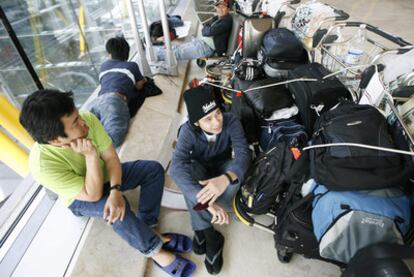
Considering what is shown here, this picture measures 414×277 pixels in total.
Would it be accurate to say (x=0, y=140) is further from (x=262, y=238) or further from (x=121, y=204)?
(x=262, y=238)

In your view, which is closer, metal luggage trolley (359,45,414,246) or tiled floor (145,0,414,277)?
metal luggage trolley (359,45,414,246)

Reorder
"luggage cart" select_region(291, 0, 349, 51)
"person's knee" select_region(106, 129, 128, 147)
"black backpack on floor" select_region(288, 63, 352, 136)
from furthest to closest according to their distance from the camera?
"person's knee" select_region(106, 129, 128, 147)
"luggage cart" select_region(291, 0, 349, 51)
"black backpack on floor" select_region(288, 63, 352, 136)

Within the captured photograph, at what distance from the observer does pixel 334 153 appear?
0.98 metres

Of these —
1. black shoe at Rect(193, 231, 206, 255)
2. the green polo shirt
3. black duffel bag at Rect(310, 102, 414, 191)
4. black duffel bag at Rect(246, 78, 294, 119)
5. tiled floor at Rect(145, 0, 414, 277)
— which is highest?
black duffel bag at Rect(310, 102, 414, 191)

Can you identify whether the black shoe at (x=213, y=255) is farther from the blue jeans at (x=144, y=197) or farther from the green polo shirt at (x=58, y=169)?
the green polo shirt at (x=58, y=169)

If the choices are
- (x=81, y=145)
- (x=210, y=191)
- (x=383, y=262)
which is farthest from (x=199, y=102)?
(x=383, y=262)

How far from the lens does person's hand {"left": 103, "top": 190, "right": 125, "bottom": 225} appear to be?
116 cm

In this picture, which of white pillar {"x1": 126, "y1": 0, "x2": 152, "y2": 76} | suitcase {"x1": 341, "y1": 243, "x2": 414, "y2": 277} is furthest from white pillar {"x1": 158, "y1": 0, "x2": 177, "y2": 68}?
suitcase {"x1": 341, "y1": 243, "x2": 414, "y2": 277}

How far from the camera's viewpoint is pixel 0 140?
6.03 ft

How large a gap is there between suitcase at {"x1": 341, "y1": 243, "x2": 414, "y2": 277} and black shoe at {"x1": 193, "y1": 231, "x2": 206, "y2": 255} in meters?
0.80

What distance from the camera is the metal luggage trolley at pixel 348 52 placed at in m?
1.58

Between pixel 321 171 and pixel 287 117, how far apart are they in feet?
2.43

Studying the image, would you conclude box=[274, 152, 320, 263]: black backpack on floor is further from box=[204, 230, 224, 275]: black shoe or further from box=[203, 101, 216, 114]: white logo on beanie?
box=[203, 101, 216, 114]: white logo on beanie

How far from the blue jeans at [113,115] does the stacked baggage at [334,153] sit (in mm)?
1014
